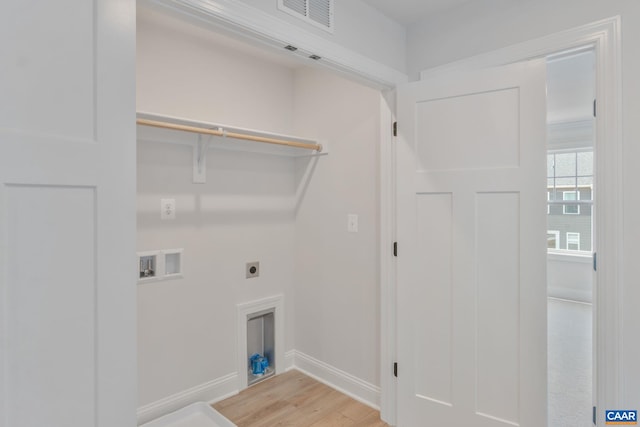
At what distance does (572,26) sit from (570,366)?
9.06ft

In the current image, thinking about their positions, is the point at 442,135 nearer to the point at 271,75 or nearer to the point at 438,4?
→ the point at 438,4

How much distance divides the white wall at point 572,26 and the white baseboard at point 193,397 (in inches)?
87.2

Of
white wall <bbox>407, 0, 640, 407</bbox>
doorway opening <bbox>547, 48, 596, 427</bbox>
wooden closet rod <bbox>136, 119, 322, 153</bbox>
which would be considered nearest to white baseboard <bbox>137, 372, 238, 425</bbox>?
wooden closet rod <bbox>136, 119, 322, 153</bbox>

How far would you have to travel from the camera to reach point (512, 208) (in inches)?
65.7

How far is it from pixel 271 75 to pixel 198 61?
612 mm

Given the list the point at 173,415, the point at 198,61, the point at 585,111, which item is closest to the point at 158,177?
the point at 198,61

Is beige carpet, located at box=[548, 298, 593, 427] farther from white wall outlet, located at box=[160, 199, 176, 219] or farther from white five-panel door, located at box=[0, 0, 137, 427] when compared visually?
white wall outlet, located at box=[160, 199, 176, 219]

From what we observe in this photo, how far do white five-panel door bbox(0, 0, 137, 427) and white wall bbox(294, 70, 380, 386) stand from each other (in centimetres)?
163

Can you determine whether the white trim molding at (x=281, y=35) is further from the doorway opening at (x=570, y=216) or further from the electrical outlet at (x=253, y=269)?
the doorway opening at (x=570, y=216)

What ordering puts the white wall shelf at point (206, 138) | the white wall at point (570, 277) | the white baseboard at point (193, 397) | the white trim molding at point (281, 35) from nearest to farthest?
the white trim molding at point (281, 35), the white wall shelf at point (206, 138), the white baseboard at point (193, 397), the white wall at point (570, 277)

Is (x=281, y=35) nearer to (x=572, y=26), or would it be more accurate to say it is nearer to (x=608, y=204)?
(x=572, y=26)

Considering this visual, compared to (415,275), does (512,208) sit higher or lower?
higher

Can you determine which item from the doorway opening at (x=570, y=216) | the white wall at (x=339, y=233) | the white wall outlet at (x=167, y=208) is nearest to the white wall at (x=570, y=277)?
the doorway opening at (x=570, y=216)

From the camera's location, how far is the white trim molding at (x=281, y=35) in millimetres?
1237
